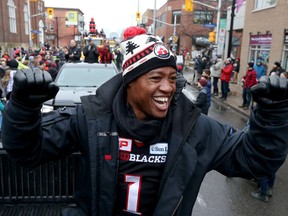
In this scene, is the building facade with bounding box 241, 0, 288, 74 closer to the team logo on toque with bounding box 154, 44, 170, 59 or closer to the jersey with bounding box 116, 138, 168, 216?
the team logo on toque with bounding box 154, 44, 170, 59

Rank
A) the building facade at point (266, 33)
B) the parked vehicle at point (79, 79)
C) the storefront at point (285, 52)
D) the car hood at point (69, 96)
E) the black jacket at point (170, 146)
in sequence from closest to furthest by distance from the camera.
Result: the black jacket at point (170, 146)
the car hood at point (69, 96)
the parked vehicle at point (79, 79)
the storefront at point (285, 52)
the building facade at point (266, 33)

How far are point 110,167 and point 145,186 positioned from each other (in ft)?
0.72

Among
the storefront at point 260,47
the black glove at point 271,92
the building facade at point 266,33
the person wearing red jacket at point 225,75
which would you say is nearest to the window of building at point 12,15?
the building facade at point 266,33

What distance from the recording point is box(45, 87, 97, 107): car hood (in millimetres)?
6180

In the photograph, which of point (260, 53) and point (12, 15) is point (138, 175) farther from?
point (12, 15)

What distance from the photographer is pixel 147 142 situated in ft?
5.48

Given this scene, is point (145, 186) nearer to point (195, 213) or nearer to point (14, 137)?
point (14, 137)

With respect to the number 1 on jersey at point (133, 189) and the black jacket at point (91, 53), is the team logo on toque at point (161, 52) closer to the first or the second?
the number 1 on jersey at point (133, 189)

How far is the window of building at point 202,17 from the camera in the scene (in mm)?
50875

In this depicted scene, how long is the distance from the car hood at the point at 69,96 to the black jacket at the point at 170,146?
14.5 ft

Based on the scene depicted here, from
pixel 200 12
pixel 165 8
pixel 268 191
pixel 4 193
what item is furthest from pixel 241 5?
pixel 165 8

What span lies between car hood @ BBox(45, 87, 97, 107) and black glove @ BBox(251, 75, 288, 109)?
4.87 meters

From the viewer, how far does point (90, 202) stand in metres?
1.68

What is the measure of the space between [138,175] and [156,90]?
0.46 meters
